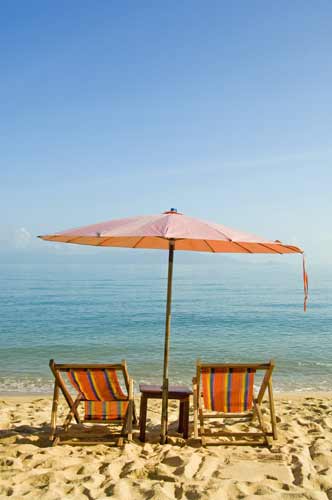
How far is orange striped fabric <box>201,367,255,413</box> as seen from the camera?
475cm

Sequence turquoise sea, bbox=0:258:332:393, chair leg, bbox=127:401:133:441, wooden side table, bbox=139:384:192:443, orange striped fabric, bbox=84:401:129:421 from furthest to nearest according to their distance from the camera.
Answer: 1. turquoise sea, bbox=0:258:332:393
2. orange striped fabric, bbox=84:401:129:421
3. wooden side table, bbox=139:384:192:443
4. chair leg, bbox=127:401:133:441

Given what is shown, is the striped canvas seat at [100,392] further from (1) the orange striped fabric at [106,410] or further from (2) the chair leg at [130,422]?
(2) the chair leg at [130,422]

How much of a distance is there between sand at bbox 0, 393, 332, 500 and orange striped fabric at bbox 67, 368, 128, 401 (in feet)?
1.65

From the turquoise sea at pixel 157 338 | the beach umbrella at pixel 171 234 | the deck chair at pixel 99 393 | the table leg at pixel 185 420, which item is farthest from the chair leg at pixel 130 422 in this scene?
the turquoise sea at pixel 157 338

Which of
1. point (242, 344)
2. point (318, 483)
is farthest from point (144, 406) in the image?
point (242, 344)

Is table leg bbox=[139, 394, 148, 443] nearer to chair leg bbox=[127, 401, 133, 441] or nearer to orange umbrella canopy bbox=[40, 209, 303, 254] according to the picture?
chair leg bbox=[127, 401, 133, 441]

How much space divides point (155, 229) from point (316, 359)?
10.0 metres

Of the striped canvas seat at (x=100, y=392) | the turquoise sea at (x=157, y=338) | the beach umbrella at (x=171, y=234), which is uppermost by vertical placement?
the beach umbrella at (x=171, y=234)

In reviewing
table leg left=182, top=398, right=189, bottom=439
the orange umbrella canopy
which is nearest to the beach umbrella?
the orange umbrella canopy

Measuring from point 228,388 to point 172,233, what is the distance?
1.81 meters

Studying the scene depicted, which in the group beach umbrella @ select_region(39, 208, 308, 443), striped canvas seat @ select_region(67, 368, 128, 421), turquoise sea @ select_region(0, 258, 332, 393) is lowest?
turquoise sea @ select_region(0, 258, 332, 393)

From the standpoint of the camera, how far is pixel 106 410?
5.01m

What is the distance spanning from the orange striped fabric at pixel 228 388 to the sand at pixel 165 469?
17.4 inches

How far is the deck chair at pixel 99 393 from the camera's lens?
466 centimetres
